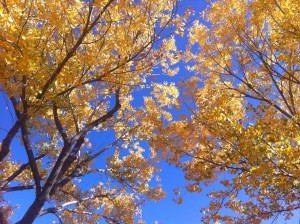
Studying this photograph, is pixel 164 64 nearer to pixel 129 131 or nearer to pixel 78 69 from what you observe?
pixel 129 131

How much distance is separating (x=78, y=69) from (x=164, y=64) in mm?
3562

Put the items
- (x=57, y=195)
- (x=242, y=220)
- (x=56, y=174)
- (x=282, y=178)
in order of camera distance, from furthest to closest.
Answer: (x=57, y=195)
(x=56, y=174)
(x=242, y=220)
(x=282, y=178)

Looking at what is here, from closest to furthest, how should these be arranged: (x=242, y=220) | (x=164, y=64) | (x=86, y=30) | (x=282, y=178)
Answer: (x=282, y=178) < (x=86, y=30) < (x=242, y=220) < (x=164, y=64)

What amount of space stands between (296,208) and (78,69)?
4.56m

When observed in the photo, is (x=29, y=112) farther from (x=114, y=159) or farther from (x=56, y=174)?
(x=114, y=159)

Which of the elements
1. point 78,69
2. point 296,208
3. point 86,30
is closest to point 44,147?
point 78,69

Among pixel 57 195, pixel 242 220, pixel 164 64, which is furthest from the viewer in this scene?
pixel 57 195

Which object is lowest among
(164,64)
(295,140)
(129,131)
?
(295,140)

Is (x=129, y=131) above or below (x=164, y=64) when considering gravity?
below

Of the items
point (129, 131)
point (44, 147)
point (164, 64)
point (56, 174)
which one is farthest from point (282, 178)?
point (44, 147)

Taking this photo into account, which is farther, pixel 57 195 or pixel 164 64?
pixel 57 195

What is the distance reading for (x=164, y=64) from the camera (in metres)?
8.98

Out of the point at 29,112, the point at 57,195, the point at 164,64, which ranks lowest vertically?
the point at 29,112

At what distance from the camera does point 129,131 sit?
10.2m
